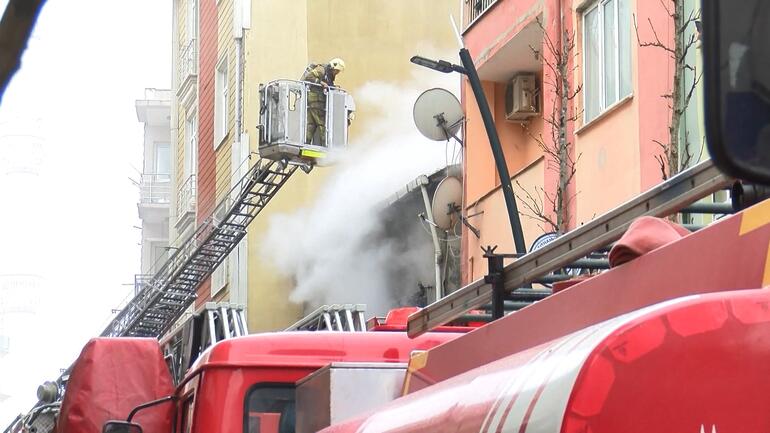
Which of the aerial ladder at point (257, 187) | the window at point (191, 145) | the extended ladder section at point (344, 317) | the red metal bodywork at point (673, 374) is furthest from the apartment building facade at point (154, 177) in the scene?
the red metal bodywork at point (673, 374)

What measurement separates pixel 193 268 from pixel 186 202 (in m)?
9.58

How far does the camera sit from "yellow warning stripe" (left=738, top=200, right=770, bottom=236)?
343cm

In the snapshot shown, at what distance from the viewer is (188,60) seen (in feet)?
121

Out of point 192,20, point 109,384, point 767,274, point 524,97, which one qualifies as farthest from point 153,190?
point 767,274

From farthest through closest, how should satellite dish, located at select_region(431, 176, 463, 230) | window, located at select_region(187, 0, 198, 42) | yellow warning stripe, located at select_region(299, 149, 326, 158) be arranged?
window, located at select_region(187, 0, 198, 42) → yellow warning stripe, located at select_region(299, 149, 326, 158) → satellite dish, located at select_region(431, 176, 463, 230)

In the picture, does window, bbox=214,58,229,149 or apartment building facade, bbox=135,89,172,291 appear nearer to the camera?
window, bbox=214,58,229,149

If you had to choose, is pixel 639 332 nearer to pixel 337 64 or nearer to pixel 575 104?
pixel 575 104

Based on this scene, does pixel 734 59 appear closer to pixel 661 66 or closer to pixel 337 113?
pixel 661 66

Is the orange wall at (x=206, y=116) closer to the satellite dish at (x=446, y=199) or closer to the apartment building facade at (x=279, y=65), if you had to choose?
the apartment building facade at (x=279, y=65)

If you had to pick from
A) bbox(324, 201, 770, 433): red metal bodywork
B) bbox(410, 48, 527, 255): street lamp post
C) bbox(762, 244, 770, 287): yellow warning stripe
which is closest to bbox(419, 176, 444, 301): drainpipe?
bbox(410, 48, 527, 255): street lamp post

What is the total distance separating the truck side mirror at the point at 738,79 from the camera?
6.17 feet

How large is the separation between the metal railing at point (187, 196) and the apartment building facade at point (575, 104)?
14.0 meters

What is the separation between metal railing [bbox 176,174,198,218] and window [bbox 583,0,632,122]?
18.3 m

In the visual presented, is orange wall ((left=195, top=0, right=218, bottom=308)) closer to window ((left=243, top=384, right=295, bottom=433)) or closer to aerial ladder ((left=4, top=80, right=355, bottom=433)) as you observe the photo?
aerial ladder ((left=4, top=80, right=355, bottom=433))
